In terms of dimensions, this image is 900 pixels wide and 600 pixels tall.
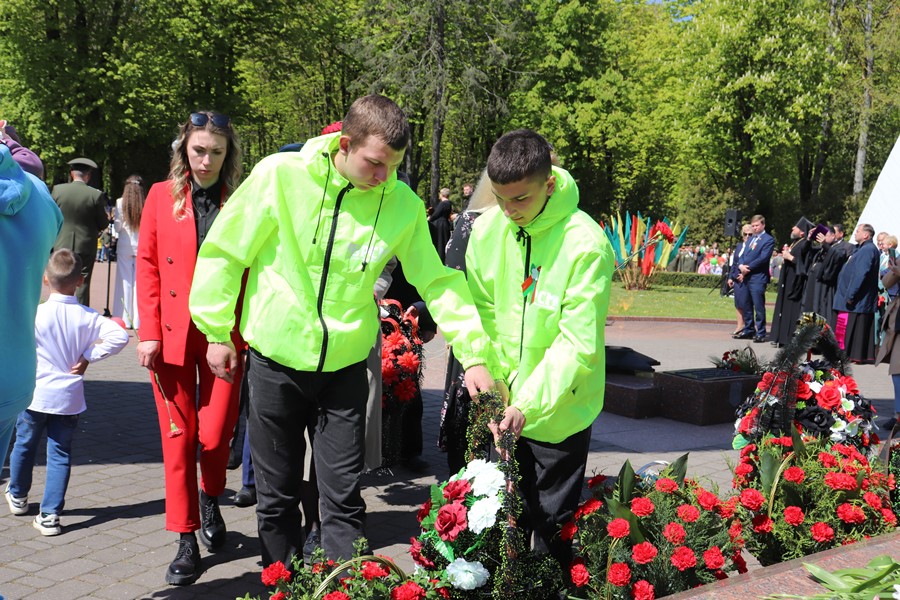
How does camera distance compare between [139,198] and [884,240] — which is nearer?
[139,198]

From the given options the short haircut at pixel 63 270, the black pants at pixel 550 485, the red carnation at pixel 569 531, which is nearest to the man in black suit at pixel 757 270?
the short haircut at pixel 63 270

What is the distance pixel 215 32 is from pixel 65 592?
29310 millimetres

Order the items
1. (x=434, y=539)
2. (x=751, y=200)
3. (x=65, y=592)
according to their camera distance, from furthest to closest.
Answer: (x=751, y=200), (x=65, y=592), (x=434, y=539)

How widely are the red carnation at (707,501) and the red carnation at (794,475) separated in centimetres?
48

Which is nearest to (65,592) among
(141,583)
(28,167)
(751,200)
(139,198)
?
(141,583)

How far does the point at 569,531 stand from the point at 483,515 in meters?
0.53

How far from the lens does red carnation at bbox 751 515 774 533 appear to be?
3.90 m

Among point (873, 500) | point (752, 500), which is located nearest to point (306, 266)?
point (752, 500)

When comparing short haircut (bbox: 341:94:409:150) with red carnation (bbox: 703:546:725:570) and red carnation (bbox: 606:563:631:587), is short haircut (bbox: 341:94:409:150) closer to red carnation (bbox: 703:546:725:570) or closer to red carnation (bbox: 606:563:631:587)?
red carnation (bbox: 606:563:631:587)

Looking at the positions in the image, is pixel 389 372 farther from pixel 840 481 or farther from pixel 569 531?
pixel 840 481

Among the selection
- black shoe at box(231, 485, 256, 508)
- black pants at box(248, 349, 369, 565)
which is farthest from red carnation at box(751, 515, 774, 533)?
black shoe at box(231, 485, 256, 508)

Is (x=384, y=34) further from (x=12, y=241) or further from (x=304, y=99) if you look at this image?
(x=12, y=241)

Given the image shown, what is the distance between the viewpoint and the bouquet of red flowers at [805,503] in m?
3.88

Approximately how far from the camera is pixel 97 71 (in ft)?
94.6
